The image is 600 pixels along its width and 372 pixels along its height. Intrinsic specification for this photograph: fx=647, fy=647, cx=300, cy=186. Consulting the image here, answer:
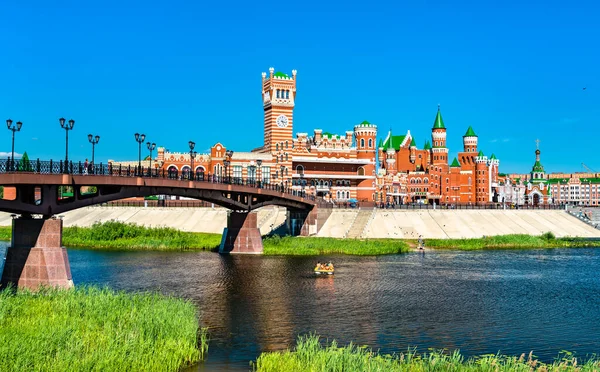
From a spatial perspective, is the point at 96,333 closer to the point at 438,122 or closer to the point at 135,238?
the point at 135,238

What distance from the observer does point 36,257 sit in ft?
139

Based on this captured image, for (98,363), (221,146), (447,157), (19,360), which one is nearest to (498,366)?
(98,363)

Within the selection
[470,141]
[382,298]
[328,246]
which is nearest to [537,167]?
[470,141]

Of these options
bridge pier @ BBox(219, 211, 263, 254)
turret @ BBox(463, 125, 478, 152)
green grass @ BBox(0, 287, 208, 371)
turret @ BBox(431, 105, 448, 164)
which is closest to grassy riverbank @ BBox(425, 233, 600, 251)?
bridge pier @ BBox(219, 211, 263, 254)

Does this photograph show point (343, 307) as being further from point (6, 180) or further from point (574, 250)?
point (574, 250)

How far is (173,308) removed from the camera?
33.2 m

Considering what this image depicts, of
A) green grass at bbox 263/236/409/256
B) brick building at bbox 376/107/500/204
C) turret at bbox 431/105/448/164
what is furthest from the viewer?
turret at bbox 431/105/448/164

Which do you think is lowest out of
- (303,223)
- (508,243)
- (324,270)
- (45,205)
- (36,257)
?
(324,270)

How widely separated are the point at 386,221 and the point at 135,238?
122 feet

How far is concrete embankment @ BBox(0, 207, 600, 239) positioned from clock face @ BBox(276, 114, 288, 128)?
67.2 ft

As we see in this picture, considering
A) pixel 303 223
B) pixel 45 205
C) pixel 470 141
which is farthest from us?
pixel 470 141

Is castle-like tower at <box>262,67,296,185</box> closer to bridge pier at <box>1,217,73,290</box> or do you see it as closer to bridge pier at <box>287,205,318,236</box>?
bridge pier at <box>287,205,318,236</box>

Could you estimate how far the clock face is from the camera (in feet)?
407

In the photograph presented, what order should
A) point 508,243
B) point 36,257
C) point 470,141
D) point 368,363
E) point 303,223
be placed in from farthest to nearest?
point 470,141
point 303,223
point 508,243
point 36,257
point 368,363
